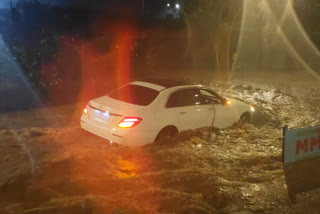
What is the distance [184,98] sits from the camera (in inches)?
340

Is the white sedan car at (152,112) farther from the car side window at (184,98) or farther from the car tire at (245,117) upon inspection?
the car tire at (245,117)

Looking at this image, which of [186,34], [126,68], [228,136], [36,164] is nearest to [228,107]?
[228,136]

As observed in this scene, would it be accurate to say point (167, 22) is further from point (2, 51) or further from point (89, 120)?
point (89, 120)

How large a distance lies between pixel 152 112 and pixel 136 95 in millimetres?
703

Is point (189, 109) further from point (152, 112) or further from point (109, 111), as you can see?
point (109, 111)

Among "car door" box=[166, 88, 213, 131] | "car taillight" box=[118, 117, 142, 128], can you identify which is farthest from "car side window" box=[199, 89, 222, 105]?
"car taillight" box=[118, 117, 142, 128]

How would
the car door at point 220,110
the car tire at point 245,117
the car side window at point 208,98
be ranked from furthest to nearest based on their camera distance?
the car tire at point 245,117 → the car door at point 220,110 → the car side window at point 208,98

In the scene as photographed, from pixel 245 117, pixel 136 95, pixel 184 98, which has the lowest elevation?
pixel 245 117

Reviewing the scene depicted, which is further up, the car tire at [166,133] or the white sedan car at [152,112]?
the white sedan car at [152,112]

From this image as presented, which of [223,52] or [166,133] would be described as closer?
[166,133]

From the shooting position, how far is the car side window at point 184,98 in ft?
27.3

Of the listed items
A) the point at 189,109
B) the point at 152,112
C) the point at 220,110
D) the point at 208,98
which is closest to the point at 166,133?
the point at 152,112

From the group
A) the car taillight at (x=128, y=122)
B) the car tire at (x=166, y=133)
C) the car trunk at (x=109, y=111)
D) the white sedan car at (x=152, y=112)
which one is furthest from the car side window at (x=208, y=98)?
the car taillight at (x=128, y=122)

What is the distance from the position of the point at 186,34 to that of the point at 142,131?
1535 centimetres
